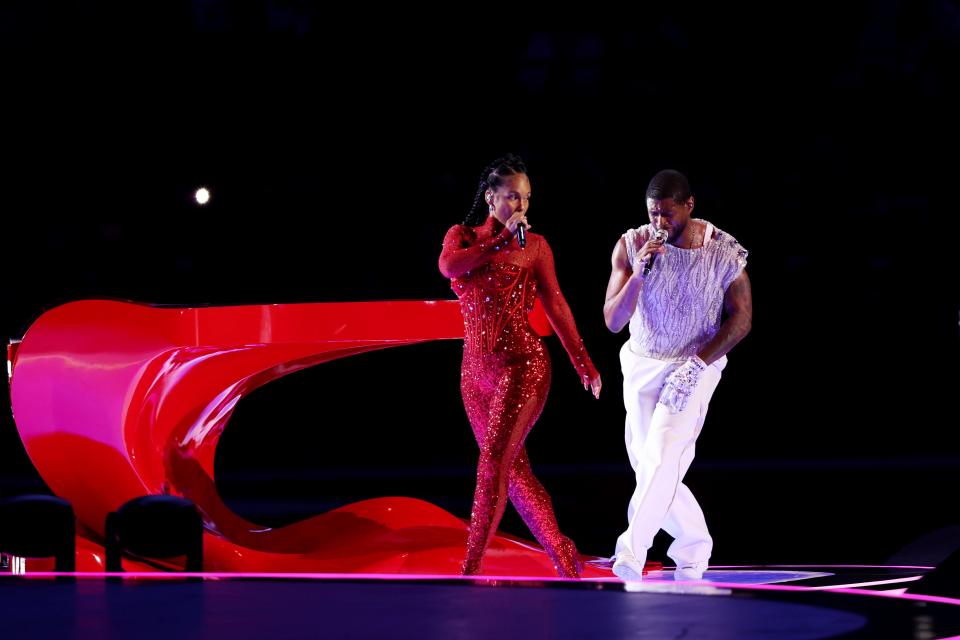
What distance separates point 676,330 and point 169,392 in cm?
173

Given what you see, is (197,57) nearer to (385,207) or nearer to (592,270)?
(385,207)

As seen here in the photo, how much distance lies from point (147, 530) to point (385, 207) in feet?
26.4

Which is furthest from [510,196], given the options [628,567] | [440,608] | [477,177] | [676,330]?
[477,177]

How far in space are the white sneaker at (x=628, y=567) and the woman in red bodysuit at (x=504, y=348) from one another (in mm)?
135

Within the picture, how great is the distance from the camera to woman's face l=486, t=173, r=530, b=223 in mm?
4566

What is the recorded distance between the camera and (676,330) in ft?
15.6

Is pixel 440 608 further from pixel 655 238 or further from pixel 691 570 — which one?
pixel 691 570

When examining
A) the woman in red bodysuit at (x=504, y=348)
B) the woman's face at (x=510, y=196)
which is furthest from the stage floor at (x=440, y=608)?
the woman's face at (x=510, y=196)

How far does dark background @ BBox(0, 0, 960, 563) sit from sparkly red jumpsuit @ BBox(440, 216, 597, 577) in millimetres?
4756

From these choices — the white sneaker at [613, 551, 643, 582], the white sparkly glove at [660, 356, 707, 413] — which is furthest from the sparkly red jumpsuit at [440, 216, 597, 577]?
the white sparkly glove at [660, 356, 707, 413]

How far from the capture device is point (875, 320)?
34.0ft

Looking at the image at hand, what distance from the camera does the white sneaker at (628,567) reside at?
4.50 m

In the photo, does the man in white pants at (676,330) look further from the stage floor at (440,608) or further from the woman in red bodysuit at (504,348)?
the stage floor at (440,608)

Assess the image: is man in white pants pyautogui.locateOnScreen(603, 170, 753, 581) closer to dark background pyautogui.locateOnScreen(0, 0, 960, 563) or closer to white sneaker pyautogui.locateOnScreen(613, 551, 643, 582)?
white sneaker pyautogui.locateOnScreen(613, 551, 643, 582)
